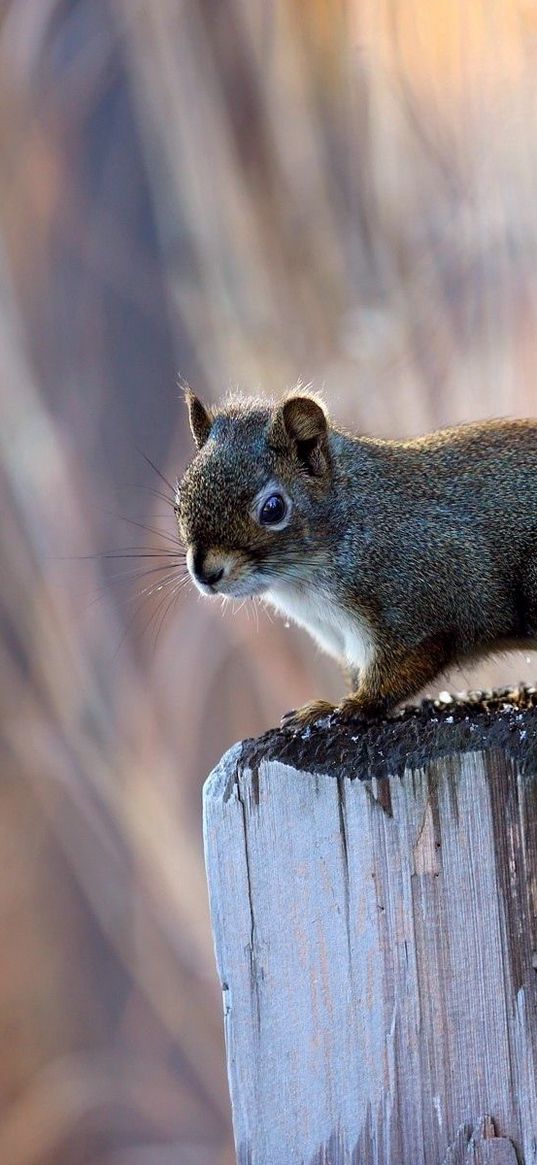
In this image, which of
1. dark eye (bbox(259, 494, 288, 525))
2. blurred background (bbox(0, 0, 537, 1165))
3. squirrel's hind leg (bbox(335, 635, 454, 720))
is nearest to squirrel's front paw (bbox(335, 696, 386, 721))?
squirrel's hind leg (bbox(335, 635, 454, 720))

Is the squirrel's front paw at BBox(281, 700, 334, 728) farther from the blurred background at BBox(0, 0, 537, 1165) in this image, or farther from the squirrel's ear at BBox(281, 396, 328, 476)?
the blurred background at BBox(0, 0, 537, 1165)

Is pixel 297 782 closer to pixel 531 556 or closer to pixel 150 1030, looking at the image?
pixel 531 556

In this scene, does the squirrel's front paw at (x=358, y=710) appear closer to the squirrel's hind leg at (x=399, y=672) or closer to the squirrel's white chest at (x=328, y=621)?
the squirrel's hind leg at (x=399, y=672)

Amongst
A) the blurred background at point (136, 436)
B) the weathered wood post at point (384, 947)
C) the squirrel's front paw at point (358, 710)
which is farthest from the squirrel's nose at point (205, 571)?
the blurred background at point (136, 436)

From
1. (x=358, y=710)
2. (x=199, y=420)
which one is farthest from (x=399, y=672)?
(x=199, y=420)

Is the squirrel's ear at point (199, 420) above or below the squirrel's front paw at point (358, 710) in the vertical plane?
above

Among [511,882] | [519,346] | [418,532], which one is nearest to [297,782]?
[511,882]

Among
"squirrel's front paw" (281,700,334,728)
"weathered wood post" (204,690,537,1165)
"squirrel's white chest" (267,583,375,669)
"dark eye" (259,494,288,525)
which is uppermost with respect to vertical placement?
"dark eye" (259,494,288,525)
